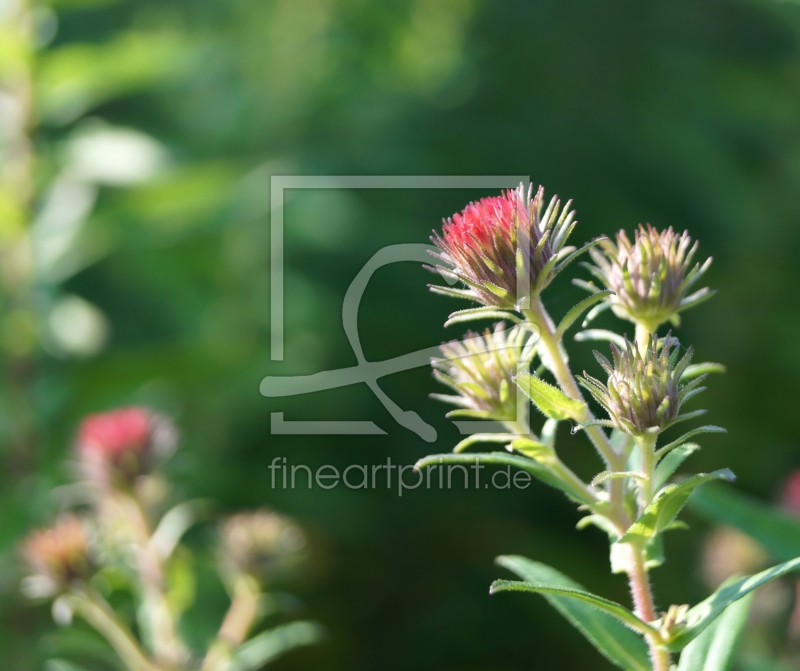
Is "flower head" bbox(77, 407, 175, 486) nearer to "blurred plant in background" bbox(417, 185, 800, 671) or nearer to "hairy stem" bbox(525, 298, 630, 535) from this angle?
"blurred plant in background" bbox(417, 185, 800, 671)

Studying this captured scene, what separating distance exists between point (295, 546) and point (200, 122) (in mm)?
1636

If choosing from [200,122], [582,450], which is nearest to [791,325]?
[582,450]

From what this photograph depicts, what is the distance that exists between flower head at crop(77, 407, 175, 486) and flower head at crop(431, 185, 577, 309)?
72cm

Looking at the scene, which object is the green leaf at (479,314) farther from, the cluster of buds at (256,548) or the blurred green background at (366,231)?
the blurred green background at (366,231)

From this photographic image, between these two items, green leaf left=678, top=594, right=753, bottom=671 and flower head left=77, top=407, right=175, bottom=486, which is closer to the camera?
green leaf left=678, top=594, right=753, bottom=671

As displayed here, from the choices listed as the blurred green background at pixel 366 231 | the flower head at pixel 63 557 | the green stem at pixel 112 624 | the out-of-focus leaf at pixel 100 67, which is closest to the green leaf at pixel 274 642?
the green stem at pixel 112 624

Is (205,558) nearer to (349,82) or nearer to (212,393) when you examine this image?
(212,393)

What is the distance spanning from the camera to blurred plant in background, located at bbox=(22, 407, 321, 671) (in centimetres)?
114

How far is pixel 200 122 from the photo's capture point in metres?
2.59

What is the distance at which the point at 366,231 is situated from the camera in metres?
2.49

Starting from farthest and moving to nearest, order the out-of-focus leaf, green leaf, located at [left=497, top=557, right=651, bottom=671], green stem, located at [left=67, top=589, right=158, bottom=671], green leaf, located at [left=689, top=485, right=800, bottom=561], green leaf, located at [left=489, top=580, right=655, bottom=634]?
the out-of-focus leaf → green stem, located at [left=67, top=589, right=158, bottom=671] → green leaf, located at [left=689, top=485, right=800, bottom=561] → green leaf, located at [left=497, top=557, right=651, bottom=671] → green leaf, located at [left=489, top=580, right=655, bottom=634]

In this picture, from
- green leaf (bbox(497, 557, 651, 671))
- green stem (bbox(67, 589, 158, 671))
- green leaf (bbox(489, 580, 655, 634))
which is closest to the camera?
green leaf (bbox(489, 580, 655, 634))

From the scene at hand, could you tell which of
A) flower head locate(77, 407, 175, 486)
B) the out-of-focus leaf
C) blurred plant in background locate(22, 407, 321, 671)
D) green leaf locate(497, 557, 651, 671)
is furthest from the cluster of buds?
the out-of-focus leaf

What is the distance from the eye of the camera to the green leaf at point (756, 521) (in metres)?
0.91
